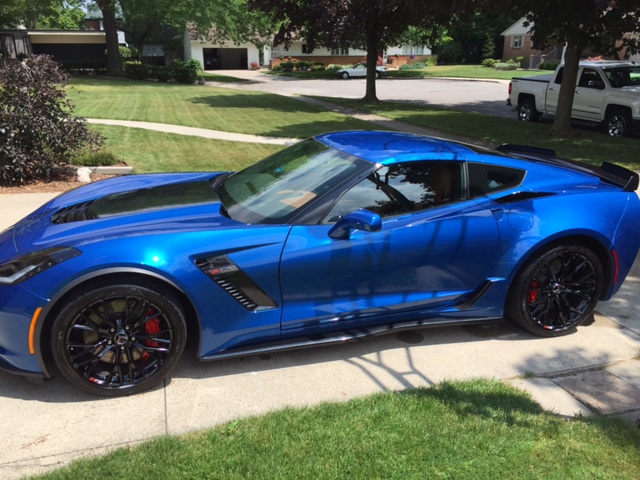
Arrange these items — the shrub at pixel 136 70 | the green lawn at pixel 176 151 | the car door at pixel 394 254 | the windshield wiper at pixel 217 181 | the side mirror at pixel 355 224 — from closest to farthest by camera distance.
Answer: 1. the side mirror at pixel 355 224
2. the car door at pixel 394 254
3. the windshield wiper at pixel 217 181
4. the green lawn at pixel 176 151
5. the shrub at pixel 136 70

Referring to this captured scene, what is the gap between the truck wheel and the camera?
16750mm

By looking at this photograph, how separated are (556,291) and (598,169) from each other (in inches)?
50.7

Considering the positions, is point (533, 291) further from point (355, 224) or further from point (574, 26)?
point (574, 26)

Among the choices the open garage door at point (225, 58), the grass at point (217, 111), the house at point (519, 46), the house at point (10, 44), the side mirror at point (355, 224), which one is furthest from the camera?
the open garage door at point (225, 58)

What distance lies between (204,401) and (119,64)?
40209 millimetres

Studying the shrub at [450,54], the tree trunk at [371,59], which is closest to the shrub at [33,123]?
the tree trunk at [371,59]

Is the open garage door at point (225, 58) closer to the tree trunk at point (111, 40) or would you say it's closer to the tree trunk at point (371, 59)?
the tree trunk at point (111, 40)

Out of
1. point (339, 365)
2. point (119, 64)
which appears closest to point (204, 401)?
point (339, 365)

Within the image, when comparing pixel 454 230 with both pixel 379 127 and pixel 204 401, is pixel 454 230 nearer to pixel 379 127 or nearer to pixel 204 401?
pixel 204 401

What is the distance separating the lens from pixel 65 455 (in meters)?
2.78

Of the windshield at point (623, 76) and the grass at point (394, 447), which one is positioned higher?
the windshield at point (623, 76)

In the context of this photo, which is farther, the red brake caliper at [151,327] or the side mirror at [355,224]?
the side mirror at [355,224]

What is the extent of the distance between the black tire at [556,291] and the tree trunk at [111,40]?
125 feet

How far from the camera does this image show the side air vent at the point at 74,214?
3609 mm
